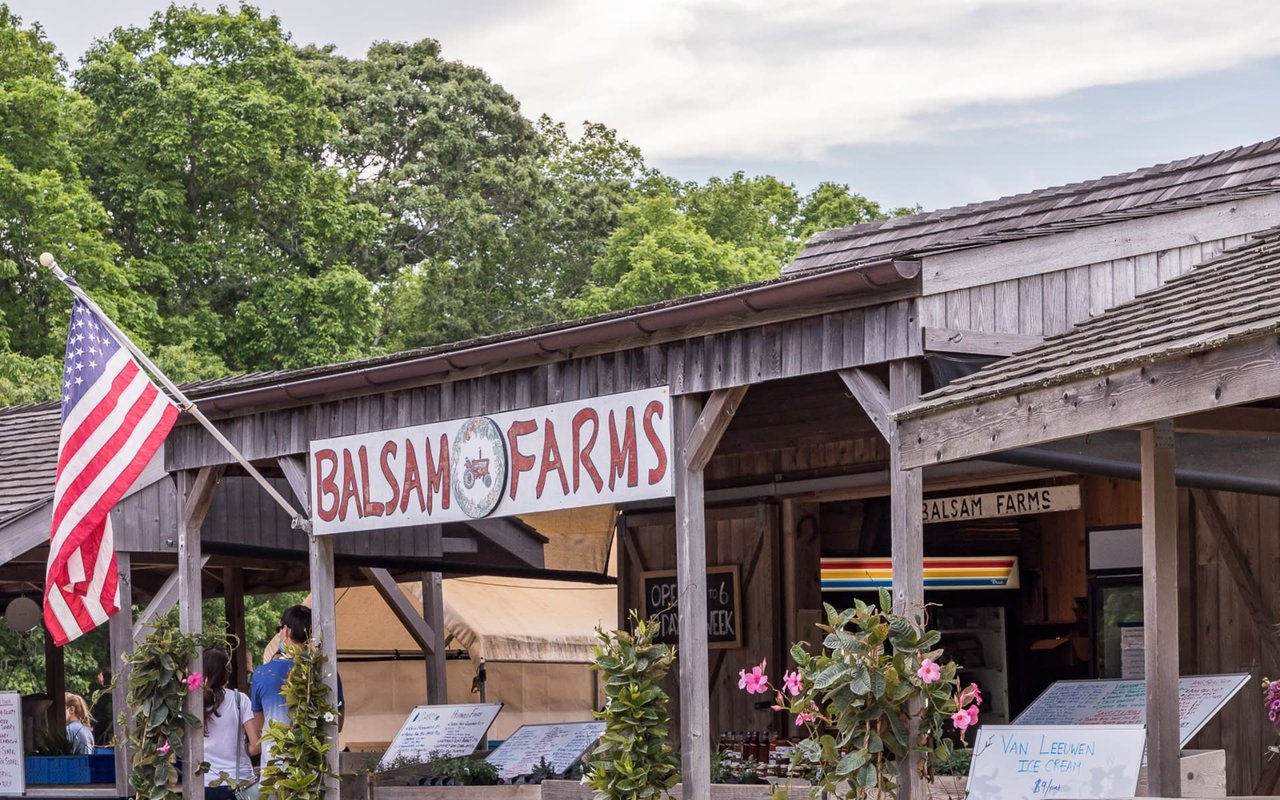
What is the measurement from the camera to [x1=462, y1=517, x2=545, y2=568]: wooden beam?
51.1 ft

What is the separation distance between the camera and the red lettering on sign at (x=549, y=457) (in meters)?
9.43

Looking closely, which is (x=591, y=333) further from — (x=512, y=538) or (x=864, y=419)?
(x=512, y=538)

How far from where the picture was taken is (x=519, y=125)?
129 ft

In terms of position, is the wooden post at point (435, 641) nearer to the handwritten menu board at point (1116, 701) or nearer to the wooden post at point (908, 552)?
the handwritten menu board at point (1116, 701)

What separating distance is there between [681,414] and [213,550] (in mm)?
5633

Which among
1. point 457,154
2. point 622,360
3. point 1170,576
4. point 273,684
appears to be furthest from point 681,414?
point 457,154

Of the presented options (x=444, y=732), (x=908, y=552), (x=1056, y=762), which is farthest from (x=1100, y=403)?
(x=444, y=732)

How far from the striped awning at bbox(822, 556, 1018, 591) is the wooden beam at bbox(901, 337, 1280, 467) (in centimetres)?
499

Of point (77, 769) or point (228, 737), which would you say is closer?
point (228, 737)

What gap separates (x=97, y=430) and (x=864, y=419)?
4.83 m

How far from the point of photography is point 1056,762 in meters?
7.11

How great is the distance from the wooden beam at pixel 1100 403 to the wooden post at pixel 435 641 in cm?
929

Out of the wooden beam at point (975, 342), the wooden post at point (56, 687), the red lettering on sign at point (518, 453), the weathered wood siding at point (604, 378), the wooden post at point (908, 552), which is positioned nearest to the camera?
the wooden post at point (908, 552)

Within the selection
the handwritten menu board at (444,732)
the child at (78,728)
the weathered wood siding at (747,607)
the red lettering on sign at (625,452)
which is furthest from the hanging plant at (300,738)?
the child at (78,728)
